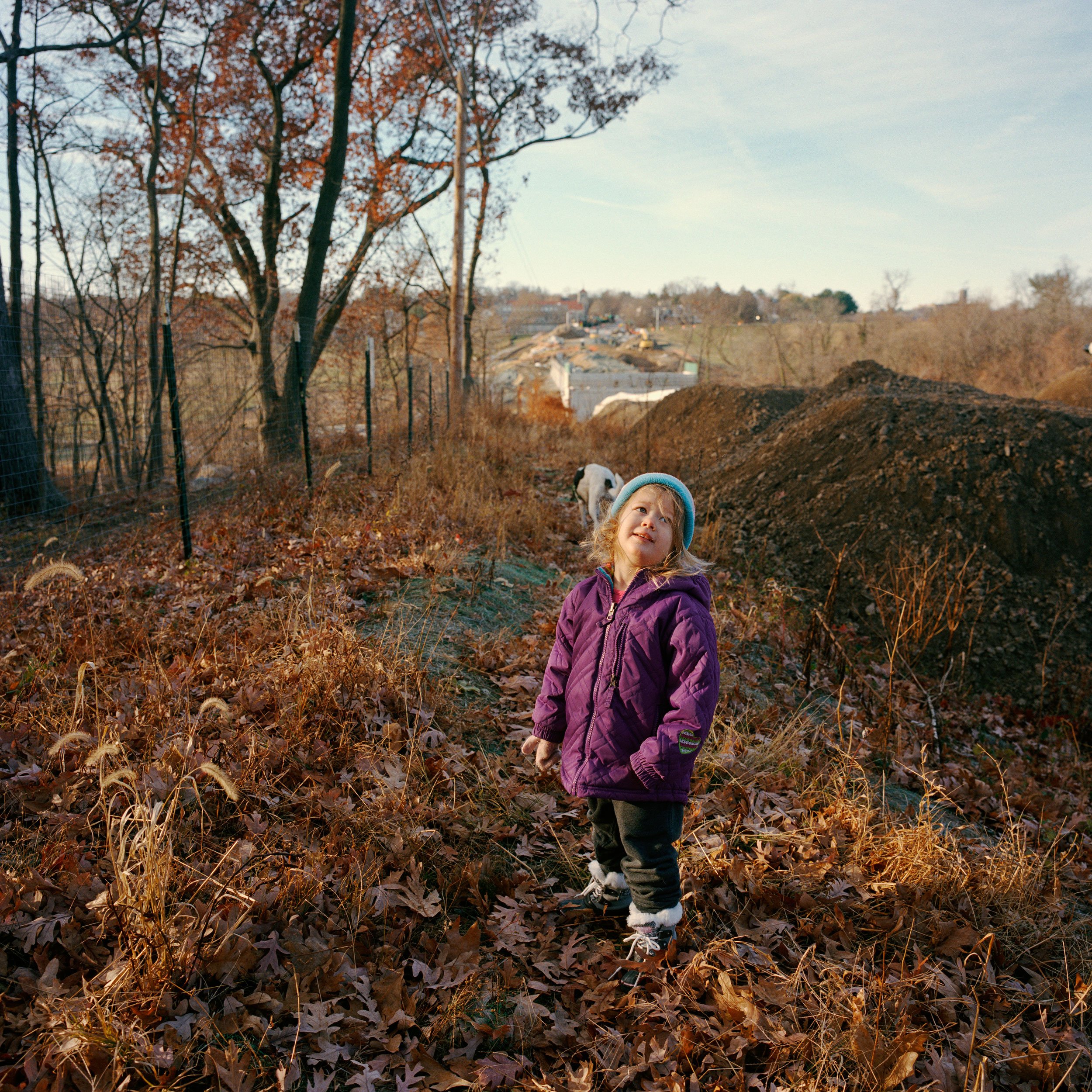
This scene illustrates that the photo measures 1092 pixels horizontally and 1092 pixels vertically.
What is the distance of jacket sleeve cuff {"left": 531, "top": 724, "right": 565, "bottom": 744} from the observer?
279 cm

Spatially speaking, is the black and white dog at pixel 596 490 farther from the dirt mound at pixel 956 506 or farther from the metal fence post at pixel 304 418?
the metal fence post at pixel 304 418

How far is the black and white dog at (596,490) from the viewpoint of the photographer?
8484mm

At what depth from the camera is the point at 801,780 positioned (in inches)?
163

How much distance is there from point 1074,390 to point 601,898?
2090cm

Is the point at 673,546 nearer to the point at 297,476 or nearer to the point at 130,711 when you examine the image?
the point at 130,711

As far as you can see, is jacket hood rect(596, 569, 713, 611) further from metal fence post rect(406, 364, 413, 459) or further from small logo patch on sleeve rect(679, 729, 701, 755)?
metal fence post rect(406, 364, 413, 459)

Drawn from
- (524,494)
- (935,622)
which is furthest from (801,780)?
(524,494)

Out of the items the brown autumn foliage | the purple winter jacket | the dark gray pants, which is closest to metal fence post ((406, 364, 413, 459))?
the brown autumn foliage

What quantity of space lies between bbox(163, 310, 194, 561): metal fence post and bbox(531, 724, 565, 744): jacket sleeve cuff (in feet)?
15.2

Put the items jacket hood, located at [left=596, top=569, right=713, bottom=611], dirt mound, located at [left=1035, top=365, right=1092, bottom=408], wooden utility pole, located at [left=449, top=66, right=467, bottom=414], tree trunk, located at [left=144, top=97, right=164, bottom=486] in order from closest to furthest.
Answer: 1. jacket hood, located at [left=596, top=569, right=713, bottom=611]
2. tree trunk, located at [left=144, top=97, right=164, bottom=486]
3. wooden utility pole, located at [left=449, top=66, right=467, bottom=414]
4. dirt mound, located at [left=1035, top=365, right=1092, bottom=408]

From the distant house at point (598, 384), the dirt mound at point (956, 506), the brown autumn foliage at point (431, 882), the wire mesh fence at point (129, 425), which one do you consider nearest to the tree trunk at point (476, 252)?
the distant house at point (598, 384)

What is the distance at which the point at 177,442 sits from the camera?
645 cm

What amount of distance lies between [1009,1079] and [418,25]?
20.3 m

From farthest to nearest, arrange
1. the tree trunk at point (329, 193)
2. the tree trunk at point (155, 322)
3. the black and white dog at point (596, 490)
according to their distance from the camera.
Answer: the tree trunk at point (329, 193) → the tree trunk at point (155, 322) → the black and white dog at point (596, 490)
